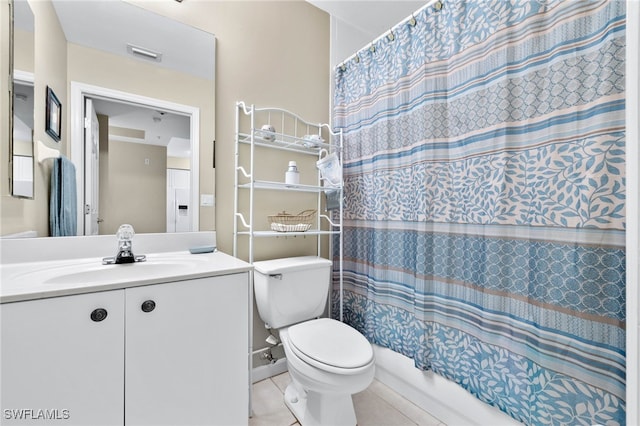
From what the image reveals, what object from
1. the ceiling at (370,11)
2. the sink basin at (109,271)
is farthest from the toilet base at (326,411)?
the ceiling at (370,11)

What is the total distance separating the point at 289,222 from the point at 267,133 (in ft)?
1.79

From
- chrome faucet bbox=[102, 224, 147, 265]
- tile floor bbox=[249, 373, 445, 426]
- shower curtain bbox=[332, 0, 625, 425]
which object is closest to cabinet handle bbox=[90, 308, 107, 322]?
chrome faucet bbox=[102, 224, 147, 265]

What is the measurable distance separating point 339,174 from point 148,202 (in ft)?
3.56

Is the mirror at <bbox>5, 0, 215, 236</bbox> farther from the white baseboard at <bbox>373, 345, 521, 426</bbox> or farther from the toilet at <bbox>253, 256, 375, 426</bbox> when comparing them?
the white baseboard at <bbox>373, 345, 521, 426</bbox>

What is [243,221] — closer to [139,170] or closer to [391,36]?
[139,170]

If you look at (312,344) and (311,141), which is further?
(311,141)

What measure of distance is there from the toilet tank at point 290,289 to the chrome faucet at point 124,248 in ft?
1.92

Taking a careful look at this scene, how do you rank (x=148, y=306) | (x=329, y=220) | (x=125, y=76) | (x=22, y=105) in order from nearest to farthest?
(x=148, y=306)
(x=22, y=105)
(x=125, y=76)
(x=329, y=220)

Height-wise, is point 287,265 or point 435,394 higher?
point 287,265

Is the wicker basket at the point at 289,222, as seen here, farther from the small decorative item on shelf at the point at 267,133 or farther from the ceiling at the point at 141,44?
the ceiling at the point at 141,44

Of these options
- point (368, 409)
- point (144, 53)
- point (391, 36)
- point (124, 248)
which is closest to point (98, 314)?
point (124, 248)

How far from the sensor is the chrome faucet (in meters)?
1.22

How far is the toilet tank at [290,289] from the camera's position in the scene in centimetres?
152

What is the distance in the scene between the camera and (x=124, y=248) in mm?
1240
